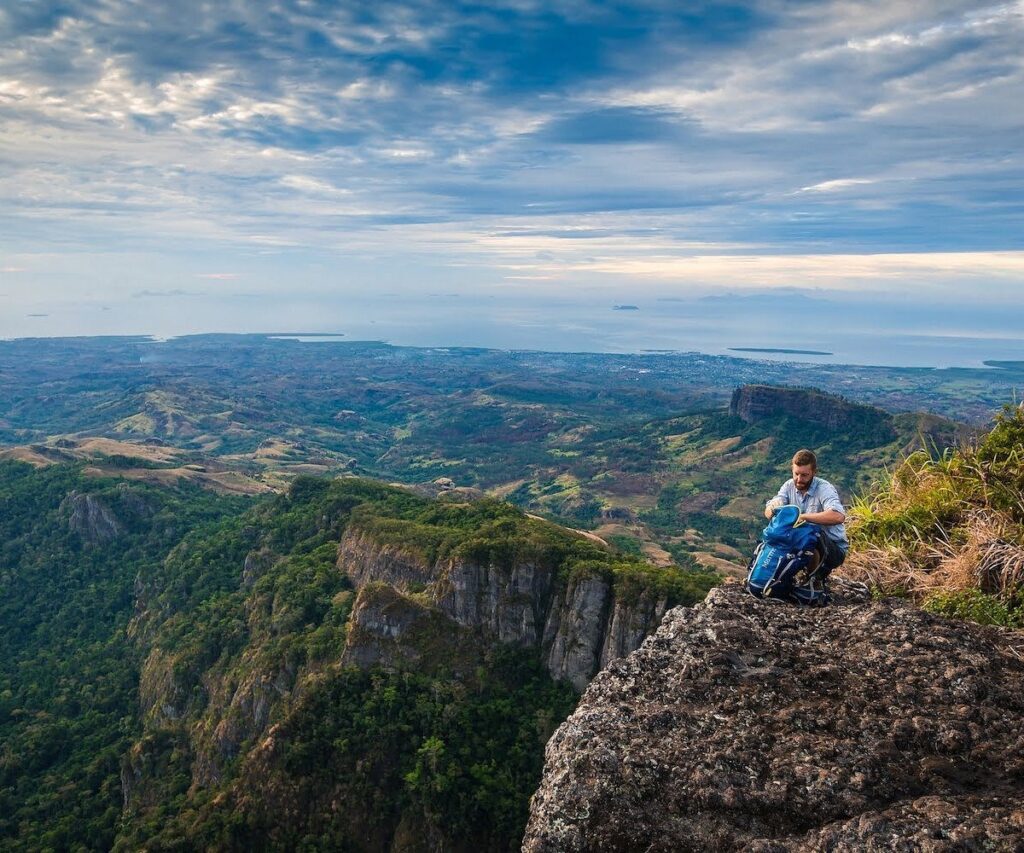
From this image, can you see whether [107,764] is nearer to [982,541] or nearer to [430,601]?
[430,601]

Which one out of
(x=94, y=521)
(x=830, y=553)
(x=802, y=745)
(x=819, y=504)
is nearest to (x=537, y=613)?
(x=819, y=504)

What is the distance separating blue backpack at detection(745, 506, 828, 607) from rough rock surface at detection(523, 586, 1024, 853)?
103 centimetres

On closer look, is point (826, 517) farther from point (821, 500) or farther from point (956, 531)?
point (956, 531)

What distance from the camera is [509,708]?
159 feet

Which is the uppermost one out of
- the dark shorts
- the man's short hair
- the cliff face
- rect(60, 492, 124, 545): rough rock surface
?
the man's short hair

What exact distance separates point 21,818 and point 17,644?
141 ft

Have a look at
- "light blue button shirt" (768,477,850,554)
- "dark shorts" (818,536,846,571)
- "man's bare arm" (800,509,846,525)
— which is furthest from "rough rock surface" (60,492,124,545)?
"man's bare arm" (800,509,846,525)

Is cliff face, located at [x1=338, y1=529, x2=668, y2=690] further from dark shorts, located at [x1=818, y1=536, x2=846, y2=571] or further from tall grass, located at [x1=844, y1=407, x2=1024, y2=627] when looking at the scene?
dark shorts, located at [x1=818, y1=536, x2=846, y2=571]

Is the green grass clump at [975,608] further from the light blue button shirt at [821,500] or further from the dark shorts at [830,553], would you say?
the light blue button shirt at [821,500]

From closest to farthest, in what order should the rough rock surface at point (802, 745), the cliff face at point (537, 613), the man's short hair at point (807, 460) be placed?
the rough rock surface at point (802, 745) → the man's short hair at point (807, 460) → the cliff face at point (537, 613)

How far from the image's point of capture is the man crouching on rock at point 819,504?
1073 centimetres

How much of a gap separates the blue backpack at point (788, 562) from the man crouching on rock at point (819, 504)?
19 centimetres

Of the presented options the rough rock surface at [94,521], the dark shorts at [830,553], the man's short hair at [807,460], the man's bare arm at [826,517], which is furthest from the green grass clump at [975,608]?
the rough rock surface at [94,521]

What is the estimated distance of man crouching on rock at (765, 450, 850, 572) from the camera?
35.2 ft
